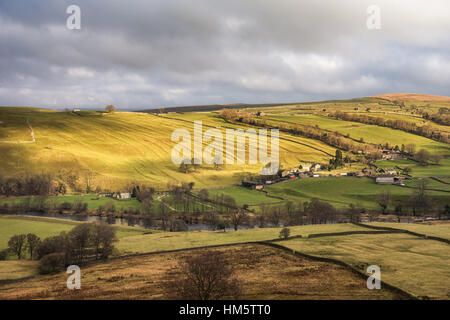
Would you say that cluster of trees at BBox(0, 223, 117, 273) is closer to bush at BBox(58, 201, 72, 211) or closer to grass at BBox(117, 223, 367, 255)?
grass at BBox(117, 223, 367, 255)

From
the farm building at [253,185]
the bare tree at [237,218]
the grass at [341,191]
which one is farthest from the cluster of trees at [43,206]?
the grass at [341,191]

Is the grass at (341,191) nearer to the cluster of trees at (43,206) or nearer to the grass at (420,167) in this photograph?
the grass at (420,167)

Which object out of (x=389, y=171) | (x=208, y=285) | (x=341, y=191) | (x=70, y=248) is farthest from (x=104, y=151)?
(x=208, y=285)

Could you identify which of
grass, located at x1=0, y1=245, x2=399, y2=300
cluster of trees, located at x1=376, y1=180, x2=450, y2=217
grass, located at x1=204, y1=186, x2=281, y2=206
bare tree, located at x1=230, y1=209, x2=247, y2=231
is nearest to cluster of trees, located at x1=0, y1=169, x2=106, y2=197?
grass, located at x1=204, y1=186, x2=281, y2=206

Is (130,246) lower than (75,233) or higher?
lower

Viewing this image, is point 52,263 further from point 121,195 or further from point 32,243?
point 121,195

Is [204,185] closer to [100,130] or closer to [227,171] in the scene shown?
[227,171]
